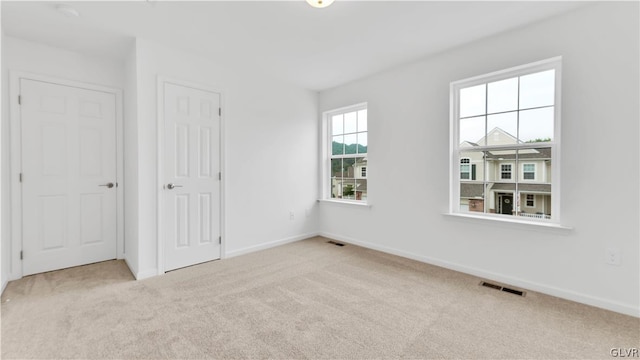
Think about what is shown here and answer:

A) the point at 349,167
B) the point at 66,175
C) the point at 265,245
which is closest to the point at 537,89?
the point at 349,167

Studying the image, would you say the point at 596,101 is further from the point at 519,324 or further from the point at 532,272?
the point at 519,324

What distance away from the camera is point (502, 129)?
2.88 metres

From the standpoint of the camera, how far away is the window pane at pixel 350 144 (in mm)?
4363

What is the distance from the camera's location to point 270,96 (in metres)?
4.07

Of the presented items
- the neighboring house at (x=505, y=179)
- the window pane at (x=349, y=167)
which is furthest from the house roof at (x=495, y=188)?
the window pane at (x=349, y=167)

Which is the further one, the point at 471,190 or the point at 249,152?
the point at 249,152

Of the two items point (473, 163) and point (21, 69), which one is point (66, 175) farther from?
point (473, 163)

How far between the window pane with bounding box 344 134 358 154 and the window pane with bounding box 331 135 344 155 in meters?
0.09

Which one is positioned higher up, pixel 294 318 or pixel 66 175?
pixel 66 175

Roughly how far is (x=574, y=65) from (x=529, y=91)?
365mm

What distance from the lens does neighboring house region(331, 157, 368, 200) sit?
425 cm

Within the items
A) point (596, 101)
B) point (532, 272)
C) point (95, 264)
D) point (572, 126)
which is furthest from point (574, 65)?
point (95, 264)

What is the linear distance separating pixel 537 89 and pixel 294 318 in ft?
9.78

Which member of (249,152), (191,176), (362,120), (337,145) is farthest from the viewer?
(337,145)
